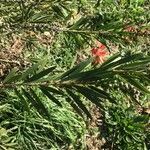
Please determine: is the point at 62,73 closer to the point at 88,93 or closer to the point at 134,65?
the point at 88,93

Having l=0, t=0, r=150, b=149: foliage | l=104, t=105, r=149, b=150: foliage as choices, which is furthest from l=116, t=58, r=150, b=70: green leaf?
l=104, t=105, r=149, b=150: foliage

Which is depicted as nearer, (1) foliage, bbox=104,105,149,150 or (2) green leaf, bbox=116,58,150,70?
(2) green leaf, bbox=116,58,150,70

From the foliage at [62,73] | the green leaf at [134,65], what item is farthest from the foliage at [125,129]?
the green leaf at [134,65]

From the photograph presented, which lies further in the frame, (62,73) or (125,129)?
(125,129)

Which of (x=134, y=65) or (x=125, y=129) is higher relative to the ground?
(x=134, y=65)

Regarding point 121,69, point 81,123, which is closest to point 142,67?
point 121,69

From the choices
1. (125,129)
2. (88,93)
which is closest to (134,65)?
(88,93)

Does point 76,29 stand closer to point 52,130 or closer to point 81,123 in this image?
point 52,130

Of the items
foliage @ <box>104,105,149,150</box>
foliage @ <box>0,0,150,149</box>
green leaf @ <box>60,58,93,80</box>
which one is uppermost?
green leaf @ <box>60,58,93,80</box>

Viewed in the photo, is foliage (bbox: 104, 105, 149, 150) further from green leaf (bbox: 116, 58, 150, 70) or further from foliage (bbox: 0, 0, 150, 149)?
green leaf (bbox: 116, 58, 150, 70)

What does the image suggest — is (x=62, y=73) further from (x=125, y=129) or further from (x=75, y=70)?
(x=125, y=129)

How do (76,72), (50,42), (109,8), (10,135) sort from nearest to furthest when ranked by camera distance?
(76,72) < (10,135) < (50,42) < (109,8)
